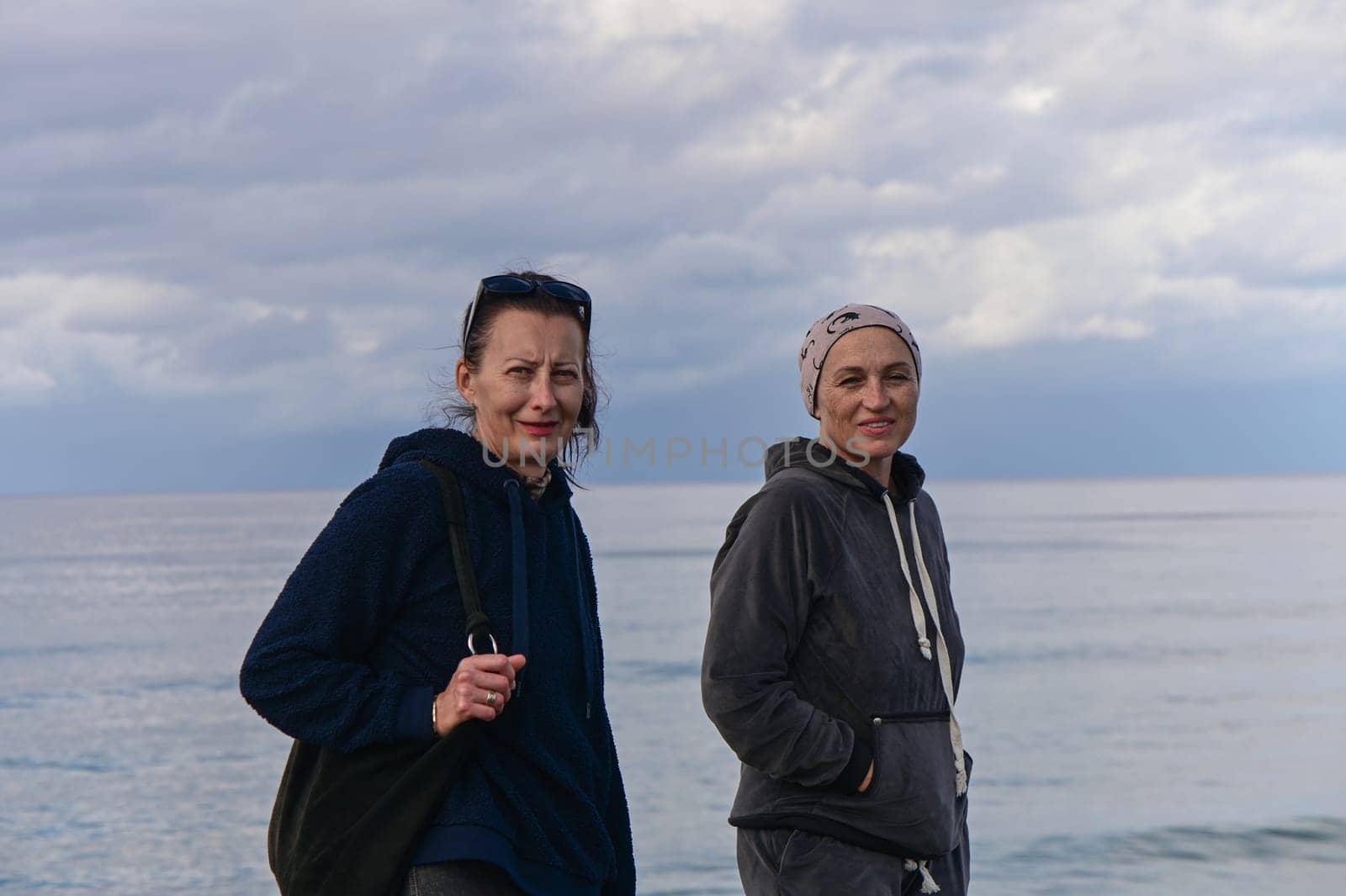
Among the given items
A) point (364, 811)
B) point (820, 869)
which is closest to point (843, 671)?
point (820, 869)

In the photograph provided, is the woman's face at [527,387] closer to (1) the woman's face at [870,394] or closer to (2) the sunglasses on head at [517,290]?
(2) the sunglasses on head at [517,290]

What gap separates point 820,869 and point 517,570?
966 mm

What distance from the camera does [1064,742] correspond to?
1433 centimetres

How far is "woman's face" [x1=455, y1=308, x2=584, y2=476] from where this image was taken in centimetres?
229

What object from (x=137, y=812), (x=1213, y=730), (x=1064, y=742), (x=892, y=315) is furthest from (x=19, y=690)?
(x=892, y=315)

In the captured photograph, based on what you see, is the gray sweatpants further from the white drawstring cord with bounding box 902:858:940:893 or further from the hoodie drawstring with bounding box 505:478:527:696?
the hoodie drawstring with bounding box 505:478:527:696

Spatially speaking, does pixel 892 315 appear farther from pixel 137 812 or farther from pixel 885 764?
pixel 137 812

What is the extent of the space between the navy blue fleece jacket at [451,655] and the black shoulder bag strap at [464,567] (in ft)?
0.05

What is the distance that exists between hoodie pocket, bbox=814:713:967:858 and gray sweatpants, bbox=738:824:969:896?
4 centimetres

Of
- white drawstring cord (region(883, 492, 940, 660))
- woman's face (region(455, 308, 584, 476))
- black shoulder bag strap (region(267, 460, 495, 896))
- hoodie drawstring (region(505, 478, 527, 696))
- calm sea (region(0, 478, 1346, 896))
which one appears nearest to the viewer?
black shoulder bag strap (region(267, 460, 495, 896))

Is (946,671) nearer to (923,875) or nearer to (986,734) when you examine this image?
(923,875)

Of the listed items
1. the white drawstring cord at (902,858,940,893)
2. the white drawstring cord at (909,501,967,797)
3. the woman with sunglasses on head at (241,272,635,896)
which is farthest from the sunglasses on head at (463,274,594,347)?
the white drawstring cord at (902,858,940,893)

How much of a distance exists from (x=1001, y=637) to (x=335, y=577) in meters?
23.5

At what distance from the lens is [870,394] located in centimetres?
288
